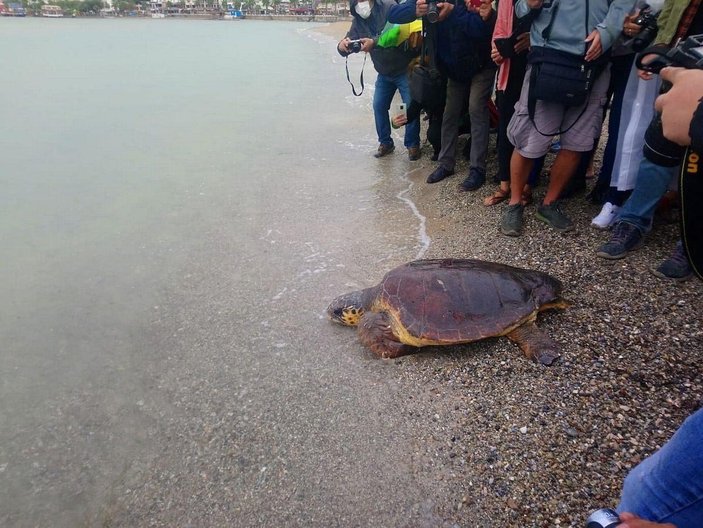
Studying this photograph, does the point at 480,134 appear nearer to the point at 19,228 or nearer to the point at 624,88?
the point at 624,88

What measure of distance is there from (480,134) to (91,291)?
3.88 m

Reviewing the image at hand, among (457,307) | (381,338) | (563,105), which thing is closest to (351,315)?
(381,338)

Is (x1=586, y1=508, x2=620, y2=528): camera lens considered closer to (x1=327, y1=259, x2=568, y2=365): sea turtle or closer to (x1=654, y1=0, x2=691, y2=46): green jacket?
(x1=327, y1=259, x2=568, y2=365): sea turtle

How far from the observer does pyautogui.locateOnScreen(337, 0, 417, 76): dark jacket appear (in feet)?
17.1

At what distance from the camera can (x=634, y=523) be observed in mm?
1034

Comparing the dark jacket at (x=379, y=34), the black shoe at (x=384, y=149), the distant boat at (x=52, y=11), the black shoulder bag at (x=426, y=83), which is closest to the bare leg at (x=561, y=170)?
the black shoulder bag at (x=426, y=83)

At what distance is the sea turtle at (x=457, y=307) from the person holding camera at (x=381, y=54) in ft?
10.9

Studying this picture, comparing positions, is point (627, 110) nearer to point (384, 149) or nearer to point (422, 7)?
point (422, 7)

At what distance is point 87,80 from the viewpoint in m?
13.3

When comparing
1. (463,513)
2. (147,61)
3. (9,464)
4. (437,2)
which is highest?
(147,61)

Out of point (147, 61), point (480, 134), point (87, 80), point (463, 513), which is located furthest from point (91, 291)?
point (147, 61)

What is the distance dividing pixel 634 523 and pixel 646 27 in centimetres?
299

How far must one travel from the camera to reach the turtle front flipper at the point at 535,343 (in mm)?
2287

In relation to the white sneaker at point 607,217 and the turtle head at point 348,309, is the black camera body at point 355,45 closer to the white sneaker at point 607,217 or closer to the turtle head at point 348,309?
the white sneaker at point 607,217
